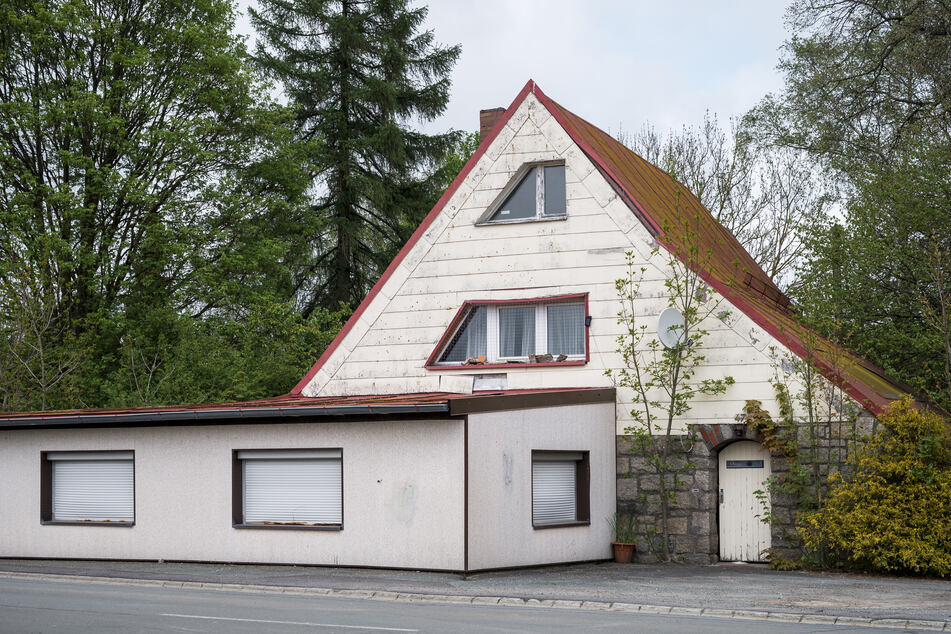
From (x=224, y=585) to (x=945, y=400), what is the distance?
1315 cm

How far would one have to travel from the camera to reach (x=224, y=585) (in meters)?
15.4

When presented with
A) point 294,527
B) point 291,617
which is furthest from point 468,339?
point 291,617

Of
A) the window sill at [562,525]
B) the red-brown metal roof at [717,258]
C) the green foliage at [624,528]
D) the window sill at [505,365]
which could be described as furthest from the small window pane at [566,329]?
the window sill at [562,525]

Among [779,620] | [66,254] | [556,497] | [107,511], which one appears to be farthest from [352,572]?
[66,254]

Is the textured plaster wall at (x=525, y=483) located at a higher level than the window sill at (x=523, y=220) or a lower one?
lower

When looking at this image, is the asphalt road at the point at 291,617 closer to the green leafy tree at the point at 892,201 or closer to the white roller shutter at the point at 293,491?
the white roller shutter at the point at 293,491

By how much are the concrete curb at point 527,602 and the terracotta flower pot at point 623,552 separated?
19.9 ft

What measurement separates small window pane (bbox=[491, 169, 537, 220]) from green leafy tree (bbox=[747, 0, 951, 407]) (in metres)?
5.59

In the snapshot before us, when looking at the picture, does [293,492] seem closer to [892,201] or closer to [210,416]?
[210,416]

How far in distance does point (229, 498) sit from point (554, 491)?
538cm

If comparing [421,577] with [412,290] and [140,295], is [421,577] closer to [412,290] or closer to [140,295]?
[412,290]

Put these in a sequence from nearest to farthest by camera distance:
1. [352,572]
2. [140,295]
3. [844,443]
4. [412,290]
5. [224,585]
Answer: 1. [224,585]
2. [352,572]
3. [844,443]
4. [412,290]
5. [140,295]

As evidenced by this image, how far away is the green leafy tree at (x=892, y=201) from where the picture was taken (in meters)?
21.3

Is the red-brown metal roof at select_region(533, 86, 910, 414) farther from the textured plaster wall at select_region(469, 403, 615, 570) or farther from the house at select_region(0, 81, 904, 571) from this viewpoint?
the textured plaster wall at select_region(469, 403, 615, 570)
